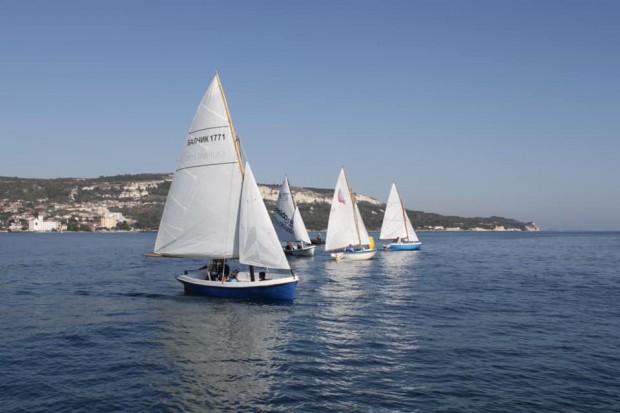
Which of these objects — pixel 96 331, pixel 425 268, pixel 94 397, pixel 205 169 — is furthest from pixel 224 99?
pixel 425 268

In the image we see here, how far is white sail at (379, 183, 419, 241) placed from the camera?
10300 cm

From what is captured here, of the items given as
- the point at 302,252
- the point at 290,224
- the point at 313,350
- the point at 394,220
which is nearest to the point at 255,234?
the point at 313,350

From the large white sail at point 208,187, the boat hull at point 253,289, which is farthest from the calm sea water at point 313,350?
the large white sail at point 208,187

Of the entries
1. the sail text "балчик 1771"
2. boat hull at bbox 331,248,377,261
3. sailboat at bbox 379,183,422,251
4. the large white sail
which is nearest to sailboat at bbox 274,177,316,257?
boat hull at bbox 331,248,377,261

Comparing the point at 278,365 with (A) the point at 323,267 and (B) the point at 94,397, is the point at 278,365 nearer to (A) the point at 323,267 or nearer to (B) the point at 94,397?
(B) the point at 94,397

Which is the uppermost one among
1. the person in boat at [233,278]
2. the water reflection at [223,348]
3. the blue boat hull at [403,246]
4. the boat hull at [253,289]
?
the blue boat hull at [403,246]

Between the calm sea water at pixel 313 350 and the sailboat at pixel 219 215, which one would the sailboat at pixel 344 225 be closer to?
the calm sea water at pixel 313 350

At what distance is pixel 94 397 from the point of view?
64.3 ft

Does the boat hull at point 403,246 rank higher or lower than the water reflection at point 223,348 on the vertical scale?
higher

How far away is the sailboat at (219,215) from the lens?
128ft

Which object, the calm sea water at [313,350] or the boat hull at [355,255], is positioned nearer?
the calm sea water at [313,350]

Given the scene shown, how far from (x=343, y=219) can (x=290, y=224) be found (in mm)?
13111

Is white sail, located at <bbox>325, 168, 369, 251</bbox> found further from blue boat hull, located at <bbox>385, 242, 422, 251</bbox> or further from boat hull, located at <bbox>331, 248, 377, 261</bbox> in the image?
blue boat hull, located at <bbox>385, 242, 422, 251</bbox>

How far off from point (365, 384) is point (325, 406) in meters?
2.93
